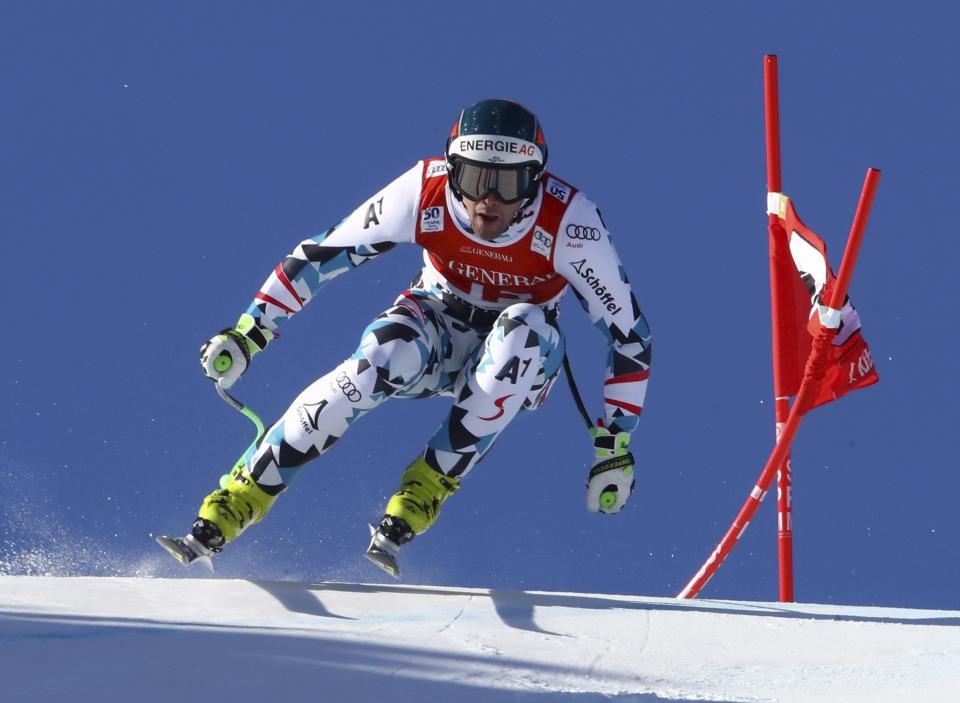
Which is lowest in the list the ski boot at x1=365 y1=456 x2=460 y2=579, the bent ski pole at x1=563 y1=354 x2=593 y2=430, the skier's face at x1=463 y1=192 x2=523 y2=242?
the ski boot at x1=365 y1=456 x2=460 y2=579

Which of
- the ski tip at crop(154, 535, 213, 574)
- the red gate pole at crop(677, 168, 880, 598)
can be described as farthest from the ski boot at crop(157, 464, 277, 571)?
the red gate pole at crop(677, 168, 880, 598)

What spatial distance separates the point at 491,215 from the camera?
4.53m

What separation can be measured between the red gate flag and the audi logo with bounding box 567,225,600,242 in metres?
0.98

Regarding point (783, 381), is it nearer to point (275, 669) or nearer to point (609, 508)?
point (609, 508)

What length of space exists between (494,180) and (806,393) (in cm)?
151

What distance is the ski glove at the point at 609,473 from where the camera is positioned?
4723 millimetres

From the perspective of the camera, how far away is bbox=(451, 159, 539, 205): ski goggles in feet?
14.8

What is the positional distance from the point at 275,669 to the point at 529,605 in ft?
3.70

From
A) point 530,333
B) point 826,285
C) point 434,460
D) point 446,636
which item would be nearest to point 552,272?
point 530,333

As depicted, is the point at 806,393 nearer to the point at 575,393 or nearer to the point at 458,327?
the point at 575,393

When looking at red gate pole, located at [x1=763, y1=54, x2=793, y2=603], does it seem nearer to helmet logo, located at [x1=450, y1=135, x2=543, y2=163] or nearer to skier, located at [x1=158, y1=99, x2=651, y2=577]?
skier, located at [x1=158, y1=99, x2=651, y2=577]

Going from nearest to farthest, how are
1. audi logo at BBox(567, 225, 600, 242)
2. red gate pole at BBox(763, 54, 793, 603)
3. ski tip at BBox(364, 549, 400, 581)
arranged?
ski tip at BBox(364, 549, 400, 581), audi logo at BBox(567, 225, 600, 242), red gate pole at BBox(763, 54, 793, 603)

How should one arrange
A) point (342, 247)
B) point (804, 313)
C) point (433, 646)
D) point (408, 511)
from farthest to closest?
point (804, 313)
point (342, 247)
point (408, 511)
point (433, 646)

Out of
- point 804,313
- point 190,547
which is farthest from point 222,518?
point 804,313
